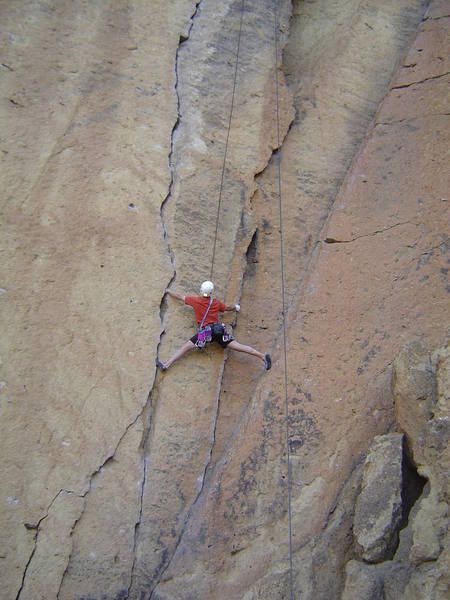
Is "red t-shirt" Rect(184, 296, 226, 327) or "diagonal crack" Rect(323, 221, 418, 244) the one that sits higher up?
"diagonal crack" Rect(323, 221, 418, 244)

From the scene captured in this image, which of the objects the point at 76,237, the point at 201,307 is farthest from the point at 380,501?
the point at 76,237

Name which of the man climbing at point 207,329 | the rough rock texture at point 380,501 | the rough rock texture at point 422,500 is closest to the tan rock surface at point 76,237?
the man climbing at point 207,329

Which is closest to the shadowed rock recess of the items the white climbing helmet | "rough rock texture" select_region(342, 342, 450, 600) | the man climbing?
"rough rock texture" select_region(342, 342, 450, 600)

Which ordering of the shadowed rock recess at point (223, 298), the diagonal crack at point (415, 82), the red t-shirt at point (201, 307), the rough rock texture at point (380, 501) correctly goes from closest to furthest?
the rough rock texture at point (380, 501), the shadowed rock recess at point (223, 298), the red t-shirt at point (201, 307), the diagonal crack at point (415, 82)

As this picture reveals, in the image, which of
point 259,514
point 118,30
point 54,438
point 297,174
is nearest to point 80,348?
point 54,438

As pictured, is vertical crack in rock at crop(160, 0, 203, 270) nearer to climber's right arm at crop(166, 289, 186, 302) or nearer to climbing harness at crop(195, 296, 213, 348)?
climber's right arm at crop(166, 289, 186, 302)

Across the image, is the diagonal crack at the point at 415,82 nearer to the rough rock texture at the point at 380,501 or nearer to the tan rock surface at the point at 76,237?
the tan rock surface at the point at 76,237
